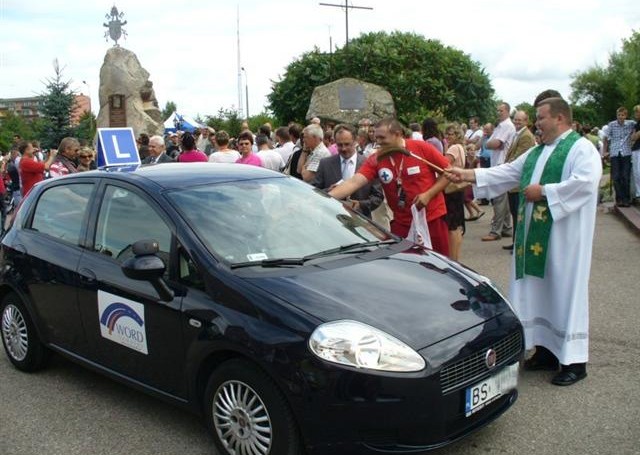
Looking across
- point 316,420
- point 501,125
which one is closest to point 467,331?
point 316,420

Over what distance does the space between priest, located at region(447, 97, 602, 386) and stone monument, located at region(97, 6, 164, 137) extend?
64.3 feet

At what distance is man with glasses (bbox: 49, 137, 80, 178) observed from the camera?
853 centimetres

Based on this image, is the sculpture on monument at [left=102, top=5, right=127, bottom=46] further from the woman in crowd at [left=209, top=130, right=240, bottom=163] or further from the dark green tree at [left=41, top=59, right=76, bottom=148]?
the woman in crowd at [left=209, top=130, right=240, bottom=163]

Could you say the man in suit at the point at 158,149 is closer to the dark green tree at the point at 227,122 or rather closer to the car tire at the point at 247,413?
the car tire at the point at 247,413

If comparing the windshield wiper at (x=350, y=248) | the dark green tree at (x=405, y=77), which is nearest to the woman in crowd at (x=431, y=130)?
the windshield wiper at (x=350, y=248)

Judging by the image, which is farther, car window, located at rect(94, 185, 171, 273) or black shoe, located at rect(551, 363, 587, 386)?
black shoe, located at rect(551, 363, 587, 386)

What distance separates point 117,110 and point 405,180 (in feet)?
62.9

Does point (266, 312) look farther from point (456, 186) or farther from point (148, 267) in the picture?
point (456, 186)

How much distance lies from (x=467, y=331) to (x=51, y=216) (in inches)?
126

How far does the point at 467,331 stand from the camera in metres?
3.46

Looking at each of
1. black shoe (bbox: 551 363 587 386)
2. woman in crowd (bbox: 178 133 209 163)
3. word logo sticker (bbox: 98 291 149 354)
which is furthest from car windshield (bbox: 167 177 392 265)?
woman in crowd (bbox: 178 133 209 163)

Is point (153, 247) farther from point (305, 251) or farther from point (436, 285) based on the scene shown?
point (436, 285)

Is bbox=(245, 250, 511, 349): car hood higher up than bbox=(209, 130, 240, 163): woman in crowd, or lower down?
lower down

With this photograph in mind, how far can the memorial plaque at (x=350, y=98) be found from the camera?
23.8 meters
